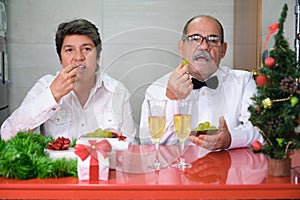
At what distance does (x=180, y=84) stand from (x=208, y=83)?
0.51 feet

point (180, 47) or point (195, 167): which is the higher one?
point (180, 47)

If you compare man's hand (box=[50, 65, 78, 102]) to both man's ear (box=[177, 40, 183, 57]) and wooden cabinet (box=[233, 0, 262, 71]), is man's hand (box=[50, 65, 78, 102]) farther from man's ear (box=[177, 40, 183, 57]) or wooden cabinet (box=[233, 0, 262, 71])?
wooden cabinet (box=[233, 0, 262, 71])

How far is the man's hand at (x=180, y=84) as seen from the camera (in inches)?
58.1

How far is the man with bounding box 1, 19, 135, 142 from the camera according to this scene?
1510 millimetres

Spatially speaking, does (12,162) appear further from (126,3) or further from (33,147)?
(126,3)

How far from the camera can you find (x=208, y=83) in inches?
62.9

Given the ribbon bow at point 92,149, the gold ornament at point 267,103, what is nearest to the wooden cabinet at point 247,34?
the gold ornament at point 267,103

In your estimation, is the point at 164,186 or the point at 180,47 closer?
the point at 164,186

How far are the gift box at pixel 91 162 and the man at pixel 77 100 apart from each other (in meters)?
0.19

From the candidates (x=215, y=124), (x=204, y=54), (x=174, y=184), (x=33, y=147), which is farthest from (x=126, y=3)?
(x=174, y=184)

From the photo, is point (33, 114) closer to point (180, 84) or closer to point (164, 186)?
point (180, 84)

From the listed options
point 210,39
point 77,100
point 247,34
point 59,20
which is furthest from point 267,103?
point 59,20

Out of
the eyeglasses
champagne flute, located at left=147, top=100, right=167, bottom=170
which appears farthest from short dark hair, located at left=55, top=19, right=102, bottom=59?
champagne flute, located at left=147, top=100, right=167, bottom=170

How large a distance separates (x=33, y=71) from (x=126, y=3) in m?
0.78
